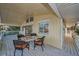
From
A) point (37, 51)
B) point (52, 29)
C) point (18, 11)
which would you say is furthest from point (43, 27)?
point (18, 11)

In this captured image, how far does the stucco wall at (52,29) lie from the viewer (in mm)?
2989

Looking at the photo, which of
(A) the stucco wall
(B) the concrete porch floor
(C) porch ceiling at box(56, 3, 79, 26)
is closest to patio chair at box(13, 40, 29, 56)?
(B) the concrete porch floor

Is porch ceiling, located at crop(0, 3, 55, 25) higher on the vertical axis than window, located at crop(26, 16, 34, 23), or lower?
higher

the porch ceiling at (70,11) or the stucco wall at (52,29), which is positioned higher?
the porch ceiling at (70,11)

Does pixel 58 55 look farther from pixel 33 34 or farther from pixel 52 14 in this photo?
pixel 52 14

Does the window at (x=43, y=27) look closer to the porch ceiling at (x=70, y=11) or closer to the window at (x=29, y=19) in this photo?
the window at (x=29, y=19)

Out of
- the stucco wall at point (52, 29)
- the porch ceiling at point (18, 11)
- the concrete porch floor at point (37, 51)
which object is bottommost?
the concrete porch floor at point (37, 51)

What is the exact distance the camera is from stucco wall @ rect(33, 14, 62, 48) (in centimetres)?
299

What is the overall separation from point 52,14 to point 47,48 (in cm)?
77

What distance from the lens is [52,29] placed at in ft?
10.5

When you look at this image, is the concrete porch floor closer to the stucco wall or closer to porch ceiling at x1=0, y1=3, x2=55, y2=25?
the stucco wall

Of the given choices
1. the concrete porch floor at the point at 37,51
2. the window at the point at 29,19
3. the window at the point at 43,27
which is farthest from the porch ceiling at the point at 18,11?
the concrete porch floor at the point at 37,51

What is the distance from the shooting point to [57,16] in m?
3.36

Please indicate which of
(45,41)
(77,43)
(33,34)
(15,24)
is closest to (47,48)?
(45,41)
